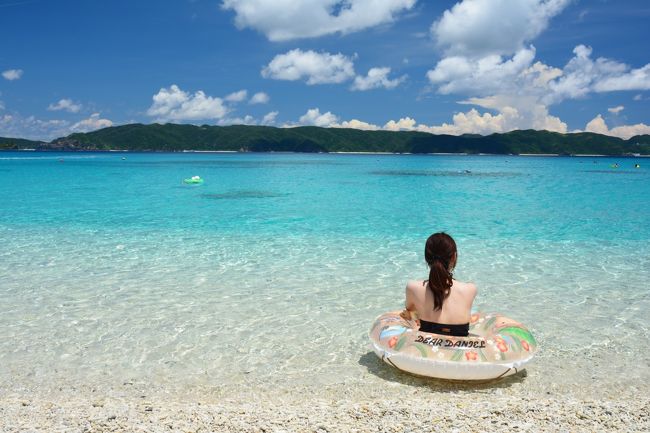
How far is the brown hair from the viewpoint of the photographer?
16.1 ft

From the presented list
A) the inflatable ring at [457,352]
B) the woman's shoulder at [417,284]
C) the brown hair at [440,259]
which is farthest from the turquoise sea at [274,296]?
the brown hair at [440,259]

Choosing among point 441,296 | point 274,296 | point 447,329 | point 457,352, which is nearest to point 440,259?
point 441,296

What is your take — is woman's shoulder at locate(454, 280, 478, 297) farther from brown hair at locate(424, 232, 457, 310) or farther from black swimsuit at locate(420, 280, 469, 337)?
black swimsuit at locate(420, 280, 469, 337)

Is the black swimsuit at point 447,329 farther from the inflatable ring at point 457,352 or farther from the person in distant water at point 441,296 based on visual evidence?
the inflatable ring at point 457,352

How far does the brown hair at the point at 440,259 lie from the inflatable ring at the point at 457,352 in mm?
518

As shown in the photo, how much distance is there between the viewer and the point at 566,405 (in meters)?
4.54

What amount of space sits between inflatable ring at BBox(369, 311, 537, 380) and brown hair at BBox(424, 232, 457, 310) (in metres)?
0.52

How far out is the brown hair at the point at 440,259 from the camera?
490 centimetres

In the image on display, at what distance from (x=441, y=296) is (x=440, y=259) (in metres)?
0.45

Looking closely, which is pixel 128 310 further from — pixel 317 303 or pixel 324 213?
pixel 324 213

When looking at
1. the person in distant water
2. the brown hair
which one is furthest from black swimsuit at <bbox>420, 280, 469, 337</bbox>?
the brown hair

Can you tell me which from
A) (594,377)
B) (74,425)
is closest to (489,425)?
(594,377)

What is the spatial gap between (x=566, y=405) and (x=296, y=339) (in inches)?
130

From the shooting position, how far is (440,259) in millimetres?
4977
